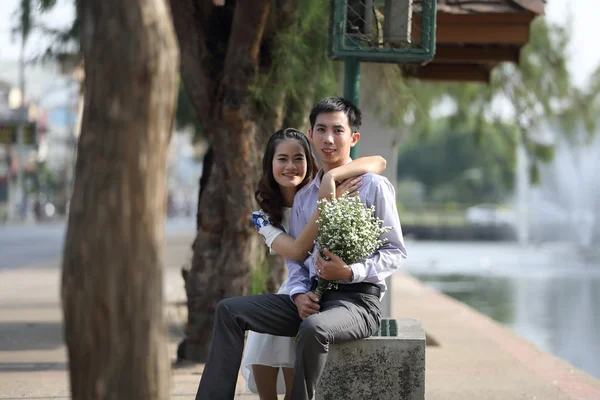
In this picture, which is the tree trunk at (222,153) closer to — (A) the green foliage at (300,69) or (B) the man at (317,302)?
(A) the green foliage at (300,69)

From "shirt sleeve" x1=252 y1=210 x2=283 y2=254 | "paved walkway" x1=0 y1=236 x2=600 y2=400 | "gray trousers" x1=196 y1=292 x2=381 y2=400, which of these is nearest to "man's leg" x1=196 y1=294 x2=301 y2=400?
"gray trousers" x1=196 y1=292 x2=381 y2=400

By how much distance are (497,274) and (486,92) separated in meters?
8.80

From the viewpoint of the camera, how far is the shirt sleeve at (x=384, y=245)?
4.80 m

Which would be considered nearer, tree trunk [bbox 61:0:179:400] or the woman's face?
tree trunk [bbox 61:0:179:400]

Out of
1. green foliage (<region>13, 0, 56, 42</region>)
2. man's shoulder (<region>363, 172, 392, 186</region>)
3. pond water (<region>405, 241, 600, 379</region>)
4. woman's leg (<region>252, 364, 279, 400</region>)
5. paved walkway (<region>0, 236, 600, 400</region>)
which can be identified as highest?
green foliage (<region>13, 0, 56, 42</region>)

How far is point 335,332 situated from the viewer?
4609 millimetres

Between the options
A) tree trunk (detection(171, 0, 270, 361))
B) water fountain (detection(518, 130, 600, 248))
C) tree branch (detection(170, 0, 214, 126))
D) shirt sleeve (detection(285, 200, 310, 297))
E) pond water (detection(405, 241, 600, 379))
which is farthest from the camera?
water fountain (detection(518, 130, 600, 248))

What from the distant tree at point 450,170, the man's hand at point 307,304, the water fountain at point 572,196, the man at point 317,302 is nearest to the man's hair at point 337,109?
the man at point 317,302

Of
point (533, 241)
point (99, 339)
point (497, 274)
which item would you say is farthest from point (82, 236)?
point (533, 241)

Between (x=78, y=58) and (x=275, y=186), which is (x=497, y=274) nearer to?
(x=78, y=58)

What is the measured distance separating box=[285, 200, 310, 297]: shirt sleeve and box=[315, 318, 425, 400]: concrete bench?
0.34 meters

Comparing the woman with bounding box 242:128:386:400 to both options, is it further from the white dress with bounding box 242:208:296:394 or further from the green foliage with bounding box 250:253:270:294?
the green foliage with bounding box 250:253:270:294

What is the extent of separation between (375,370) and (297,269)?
65cm

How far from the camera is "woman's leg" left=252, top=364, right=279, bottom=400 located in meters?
5.11
